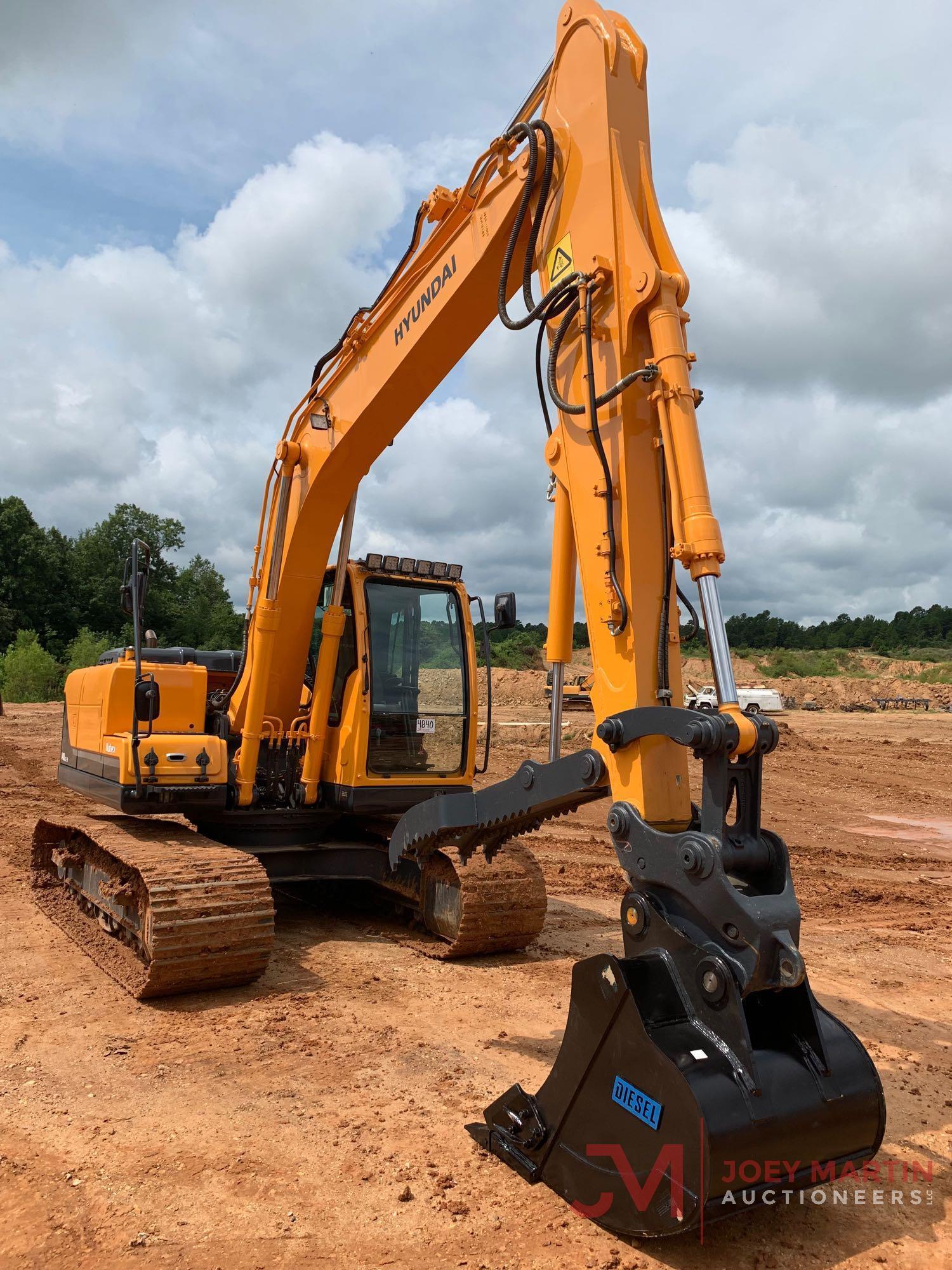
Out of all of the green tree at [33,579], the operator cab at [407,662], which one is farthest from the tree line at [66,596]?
the operator cab at [407,662]

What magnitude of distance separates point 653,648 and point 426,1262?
7.68 feet

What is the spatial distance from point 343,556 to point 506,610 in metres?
1.34

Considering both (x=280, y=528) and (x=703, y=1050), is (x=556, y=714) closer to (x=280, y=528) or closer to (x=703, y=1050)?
(x=703, y=1050)

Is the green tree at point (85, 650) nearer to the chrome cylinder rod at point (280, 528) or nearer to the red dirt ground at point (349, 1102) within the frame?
the chrome cylinder rod at point (280, 528)

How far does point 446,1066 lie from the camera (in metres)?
4.81

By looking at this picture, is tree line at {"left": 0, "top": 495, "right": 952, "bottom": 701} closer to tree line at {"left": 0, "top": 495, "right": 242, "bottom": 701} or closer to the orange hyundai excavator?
tree line at {"left": 0, "top": 495, "right": 242, "bottom": 701}

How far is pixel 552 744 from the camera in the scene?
429 cm

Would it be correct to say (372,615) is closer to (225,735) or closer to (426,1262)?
(225,735)

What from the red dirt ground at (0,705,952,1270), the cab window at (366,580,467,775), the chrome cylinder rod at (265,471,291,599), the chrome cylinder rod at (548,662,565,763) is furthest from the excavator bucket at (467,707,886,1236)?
the chrome cylinder rod at (265,471,291,599)

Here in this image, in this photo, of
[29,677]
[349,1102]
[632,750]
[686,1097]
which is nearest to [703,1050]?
[686,1097]

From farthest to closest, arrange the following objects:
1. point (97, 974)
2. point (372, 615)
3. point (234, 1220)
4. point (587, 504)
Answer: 1. point (372, 615)
2. point (97, 974)
3. point (587, 504)
4. point (234, 1220)

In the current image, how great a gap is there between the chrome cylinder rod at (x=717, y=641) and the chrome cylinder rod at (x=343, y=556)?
3.97 metres

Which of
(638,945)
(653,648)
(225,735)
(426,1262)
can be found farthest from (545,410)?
(225,735)

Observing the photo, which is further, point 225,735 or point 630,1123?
point 225,735
